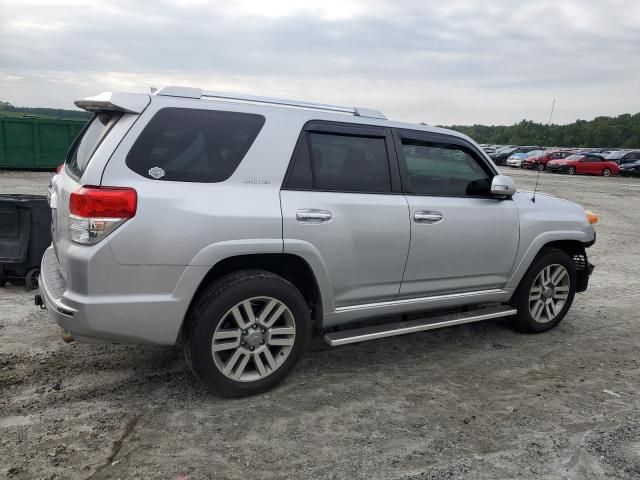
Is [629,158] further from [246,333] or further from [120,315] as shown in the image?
[120,315]

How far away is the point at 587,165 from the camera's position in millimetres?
32562

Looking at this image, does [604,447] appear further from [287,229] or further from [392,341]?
[287,229]

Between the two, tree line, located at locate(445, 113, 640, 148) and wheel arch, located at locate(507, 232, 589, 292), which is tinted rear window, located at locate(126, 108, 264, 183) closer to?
wheel arch, located at locate(507, 232, 589, 292)

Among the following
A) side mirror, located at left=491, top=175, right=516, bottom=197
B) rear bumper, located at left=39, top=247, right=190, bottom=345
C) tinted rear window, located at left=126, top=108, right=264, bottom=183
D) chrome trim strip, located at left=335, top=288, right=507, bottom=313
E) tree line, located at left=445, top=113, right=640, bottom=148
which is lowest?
chrome trim strip, located at left=335, top=288, right=507, bottom=313

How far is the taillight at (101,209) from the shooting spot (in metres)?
2.95

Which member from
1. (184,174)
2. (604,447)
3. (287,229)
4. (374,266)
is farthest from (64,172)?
(604,447)

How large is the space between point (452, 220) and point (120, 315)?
245cm

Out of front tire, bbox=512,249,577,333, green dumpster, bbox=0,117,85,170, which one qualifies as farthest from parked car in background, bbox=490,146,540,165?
front tire, bbox=512,249,577,333

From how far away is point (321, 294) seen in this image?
366cm

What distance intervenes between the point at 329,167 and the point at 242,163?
2.11 ft

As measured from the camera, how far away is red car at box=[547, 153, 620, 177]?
1275 inches

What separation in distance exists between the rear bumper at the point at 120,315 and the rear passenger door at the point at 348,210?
808 mm

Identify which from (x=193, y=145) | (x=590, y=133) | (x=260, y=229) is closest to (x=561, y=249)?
(x=260, y=229)

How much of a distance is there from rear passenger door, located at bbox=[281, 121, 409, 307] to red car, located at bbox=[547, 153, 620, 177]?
32691mm
